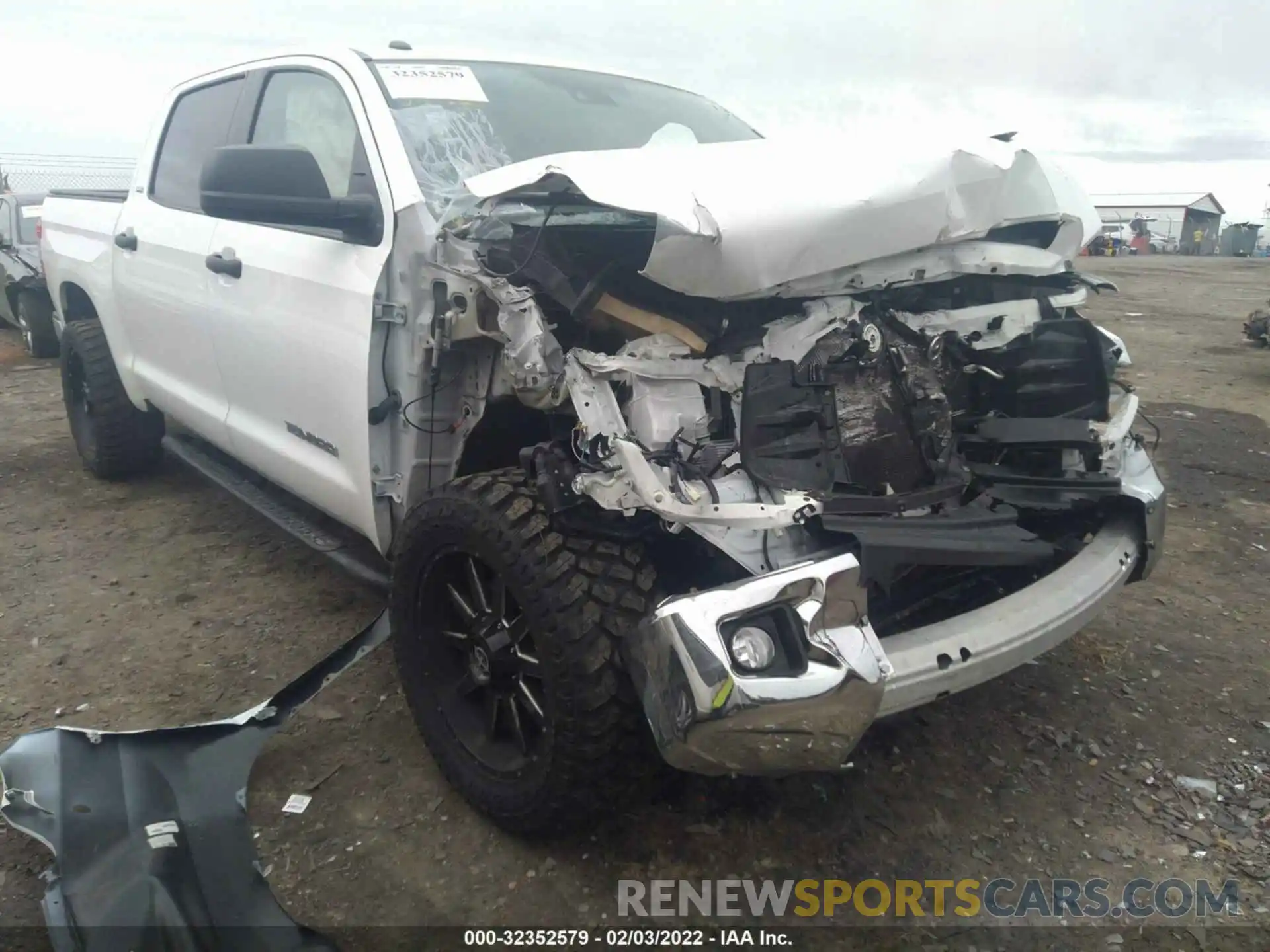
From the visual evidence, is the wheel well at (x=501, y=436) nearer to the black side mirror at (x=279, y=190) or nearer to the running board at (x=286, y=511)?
the running board at (x=286, y=511)

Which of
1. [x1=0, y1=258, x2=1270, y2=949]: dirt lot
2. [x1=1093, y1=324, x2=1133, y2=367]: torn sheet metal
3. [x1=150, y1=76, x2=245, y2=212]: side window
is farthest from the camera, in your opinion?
[x1=150, y1=76, x2=245, y2=212]: side window

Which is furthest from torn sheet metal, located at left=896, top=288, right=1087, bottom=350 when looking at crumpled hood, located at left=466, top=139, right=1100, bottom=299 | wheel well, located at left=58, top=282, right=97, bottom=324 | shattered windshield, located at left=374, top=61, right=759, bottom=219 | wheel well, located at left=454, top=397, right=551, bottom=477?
wheel well, located at left=58, top=282, right=97, bottom=324

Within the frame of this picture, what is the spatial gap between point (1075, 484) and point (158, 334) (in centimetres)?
363

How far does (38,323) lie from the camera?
9195 millimetres

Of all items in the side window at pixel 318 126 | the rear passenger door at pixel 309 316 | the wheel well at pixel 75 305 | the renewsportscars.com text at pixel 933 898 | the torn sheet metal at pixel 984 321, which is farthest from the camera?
the wheel well at pixel 75 305

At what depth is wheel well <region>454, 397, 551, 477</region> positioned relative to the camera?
2.68 meters

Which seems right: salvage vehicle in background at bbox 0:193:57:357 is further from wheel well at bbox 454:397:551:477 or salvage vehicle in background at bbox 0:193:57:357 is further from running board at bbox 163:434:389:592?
wheel well at bbox 454:397:551:477

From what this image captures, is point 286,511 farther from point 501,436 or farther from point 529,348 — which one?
point 529,348

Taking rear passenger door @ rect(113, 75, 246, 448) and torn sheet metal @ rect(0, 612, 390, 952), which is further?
rear passenger door @ rect(113, 75, 246, 448)

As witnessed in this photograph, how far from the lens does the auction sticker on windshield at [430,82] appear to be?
9.89 feet

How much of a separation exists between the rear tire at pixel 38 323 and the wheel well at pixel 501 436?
8.19 meters

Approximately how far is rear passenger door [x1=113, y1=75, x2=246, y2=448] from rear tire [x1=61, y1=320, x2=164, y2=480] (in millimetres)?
539

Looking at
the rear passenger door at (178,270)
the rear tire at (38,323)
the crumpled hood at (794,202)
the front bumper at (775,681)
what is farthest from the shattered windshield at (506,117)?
the rear tire at (38,323)

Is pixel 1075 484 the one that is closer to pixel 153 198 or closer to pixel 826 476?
pixel 826 476
